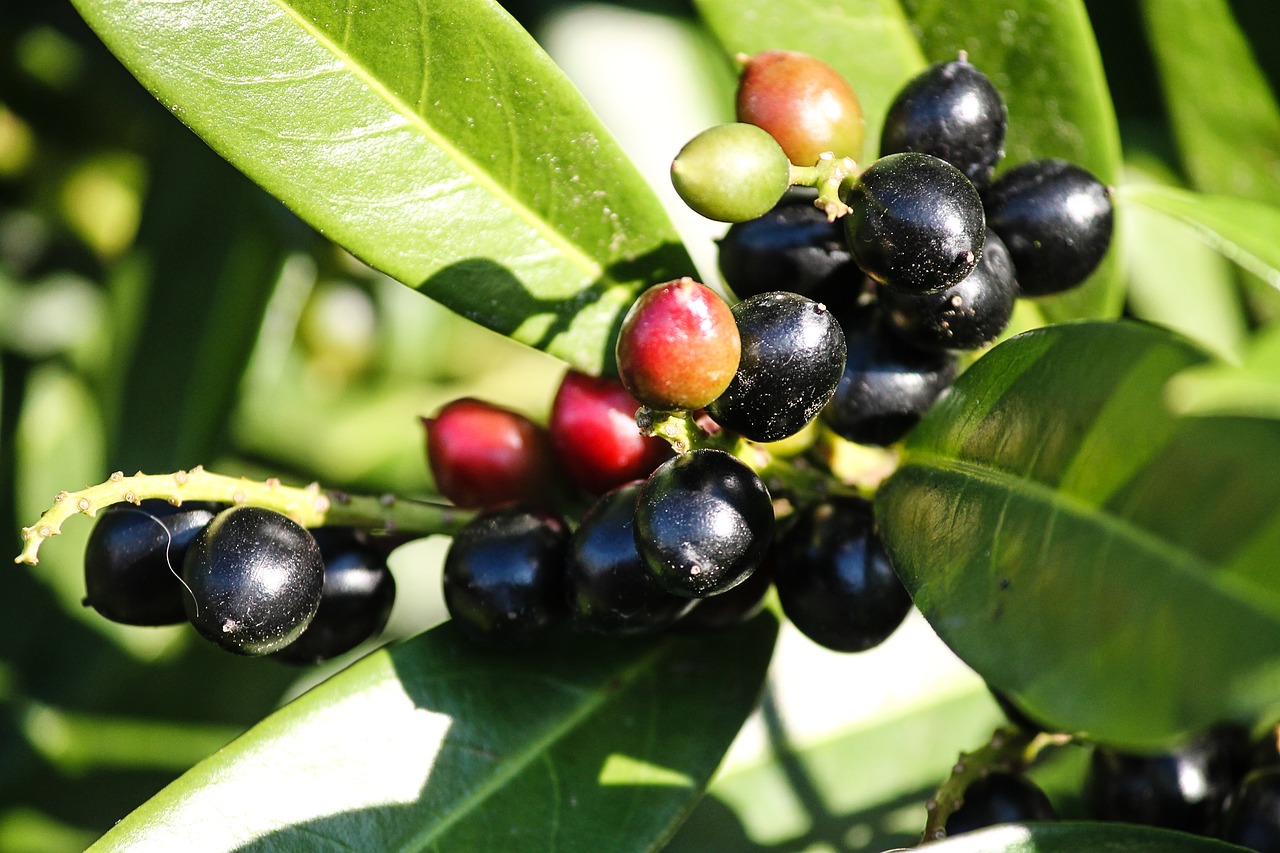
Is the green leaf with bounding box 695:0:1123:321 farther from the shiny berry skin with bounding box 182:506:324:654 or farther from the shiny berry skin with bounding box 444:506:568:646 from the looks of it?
the shiny berry skin with bounding box 182:506:324:654

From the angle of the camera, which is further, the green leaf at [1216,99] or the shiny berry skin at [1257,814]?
the green leaf at [1216,99]

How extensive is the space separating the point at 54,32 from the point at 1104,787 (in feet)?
9.70

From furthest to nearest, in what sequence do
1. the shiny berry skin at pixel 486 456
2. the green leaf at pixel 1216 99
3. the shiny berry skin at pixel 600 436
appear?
1. the green leaf at pixel 1216 99
2. the shiny berry skin at pixel 486 456
3. the shiny berry skin at pixel 600 436

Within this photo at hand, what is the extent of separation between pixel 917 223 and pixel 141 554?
3.57 feet

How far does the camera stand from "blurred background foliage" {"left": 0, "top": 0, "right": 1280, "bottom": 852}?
2.55 m

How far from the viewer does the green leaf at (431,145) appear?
1.53 m

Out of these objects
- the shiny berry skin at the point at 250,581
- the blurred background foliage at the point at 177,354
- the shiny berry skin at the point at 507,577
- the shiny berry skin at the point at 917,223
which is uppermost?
the shiny berry skin at the point at 917,223

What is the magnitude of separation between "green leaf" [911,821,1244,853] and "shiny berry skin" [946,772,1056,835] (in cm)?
26

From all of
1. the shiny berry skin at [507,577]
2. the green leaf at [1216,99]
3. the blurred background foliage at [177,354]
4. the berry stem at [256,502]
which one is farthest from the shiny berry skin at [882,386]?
the green leaf at [1216,99]

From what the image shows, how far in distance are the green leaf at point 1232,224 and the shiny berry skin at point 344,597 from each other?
1183 mm

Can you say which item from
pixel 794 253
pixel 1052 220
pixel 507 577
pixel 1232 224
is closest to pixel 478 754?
pixel 507 577

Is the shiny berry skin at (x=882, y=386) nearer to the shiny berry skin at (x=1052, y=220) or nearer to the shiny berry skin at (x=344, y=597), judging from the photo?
the shiny berry skin at (x=1052, y=220)

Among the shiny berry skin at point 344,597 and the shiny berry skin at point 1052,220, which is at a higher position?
the shiny berry skin at point 1052,220

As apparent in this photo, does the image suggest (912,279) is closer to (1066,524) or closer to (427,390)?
(1066,524)
